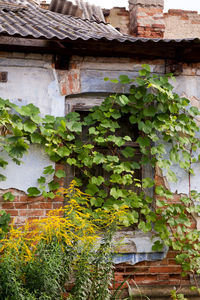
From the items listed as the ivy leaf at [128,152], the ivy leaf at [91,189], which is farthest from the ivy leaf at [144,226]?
the ivy leaf at [128,152]

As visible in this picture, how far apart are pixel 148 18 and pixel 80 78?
2.87 m

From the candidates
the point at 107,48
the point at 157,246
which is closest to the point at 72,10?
the point at 107,48

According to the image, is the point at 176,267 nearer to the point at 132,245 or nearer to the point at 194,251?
the point at 194,251

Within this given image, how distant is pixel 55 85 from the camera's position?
488 centimetres

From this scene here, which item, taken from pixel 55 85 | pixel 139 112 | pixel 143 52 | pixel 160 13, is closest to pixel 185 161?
pixel 139 112

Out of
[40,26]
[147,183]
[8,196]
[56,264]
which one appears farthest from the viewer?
[40,26]

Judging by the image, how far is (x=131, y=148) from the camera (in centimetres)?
495

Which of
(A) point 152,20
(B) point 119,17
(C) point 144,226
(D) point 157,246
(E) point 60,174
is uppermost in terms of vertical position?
(B) point 119,17

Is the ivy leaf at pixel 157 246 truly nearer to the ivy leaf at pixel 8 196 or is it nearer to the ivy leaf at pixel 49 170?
the ivy leaf at pixel 49 170

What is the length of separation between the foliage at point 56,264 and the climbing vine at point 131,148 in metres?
0.71

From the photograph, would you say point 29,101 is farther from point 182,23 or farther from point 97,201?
point 182,23

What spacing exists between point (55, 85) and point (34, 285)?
2.48m

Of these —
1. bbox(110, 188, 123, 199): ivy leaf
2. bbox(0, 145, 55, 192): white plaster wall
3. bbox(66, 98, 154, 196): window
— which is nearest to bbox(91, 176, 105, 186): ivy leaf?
bbox(110, 188, 123, 199): ivy leaf

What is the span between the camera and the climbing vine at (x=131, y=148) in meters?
4.67
